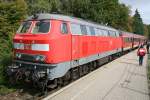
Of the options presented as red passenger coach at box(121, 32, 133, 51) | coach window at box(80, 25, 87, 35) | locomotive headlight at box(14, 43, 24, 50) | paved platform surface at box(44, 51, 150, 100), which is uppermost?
coach window at box(80, 25, 87, 35)

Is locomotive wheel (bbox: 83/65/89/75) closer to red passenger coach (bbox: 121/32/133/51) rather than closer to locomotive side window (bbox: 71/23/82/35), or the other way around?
locomotive side window (bbox: 71/23/82/35)

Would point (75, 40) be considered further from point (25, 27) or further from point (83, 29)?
point (25, 27)

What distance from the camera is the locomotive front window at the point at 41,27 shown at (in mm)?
11453

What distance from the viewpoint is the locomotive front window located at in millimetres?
11453

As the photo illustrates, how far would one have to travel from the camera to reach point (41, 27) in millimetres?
11656

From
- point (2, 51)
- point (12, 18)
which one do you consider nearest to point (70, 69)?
point (2, 51)

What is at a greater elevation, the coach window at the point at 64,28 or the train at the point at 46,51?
the coach window at the point at 64,28

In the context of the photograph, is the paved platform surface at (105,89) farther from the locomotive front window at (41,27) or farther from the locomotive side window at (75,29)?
the locomotive front window at (41,27)

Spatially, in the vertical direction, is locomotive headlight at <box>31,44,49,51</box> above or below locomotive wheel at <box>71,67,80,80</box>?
above

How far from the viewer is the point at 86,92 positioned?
11.5m

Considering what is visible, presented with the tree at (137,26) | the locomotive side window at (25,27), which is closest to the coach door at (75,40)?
the locomotive side window at (25,27)

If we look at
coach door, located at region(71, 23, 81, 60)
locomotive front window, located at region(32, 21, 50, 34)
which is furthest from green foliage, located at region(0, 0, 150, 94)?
coach door, located at region(71, 23, 81, 60)

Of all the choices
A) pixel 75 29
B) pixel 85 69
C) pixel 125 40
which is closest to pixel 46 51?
pixel 75 29

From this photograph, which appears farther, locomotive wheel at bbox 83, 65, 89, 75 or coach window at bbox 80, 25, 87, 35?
locomotive wheel at bbox 83, 65, 89, 75
